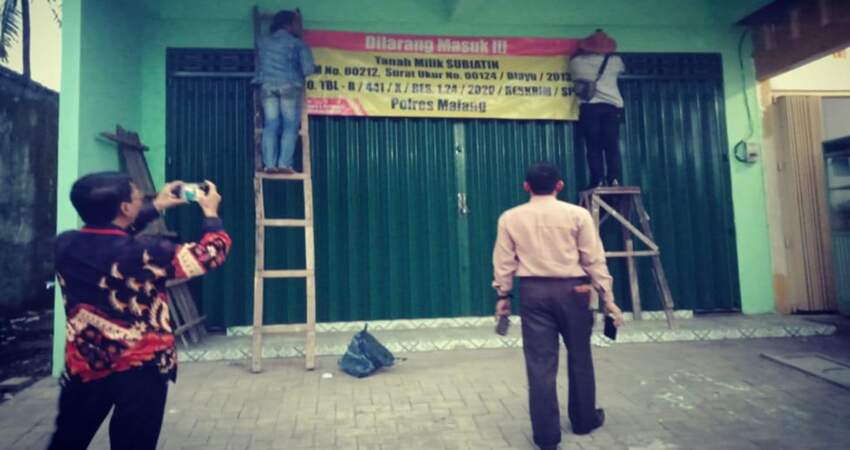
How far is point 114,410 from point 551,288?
2.36 m

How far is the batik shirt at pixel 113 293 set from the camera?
214cm

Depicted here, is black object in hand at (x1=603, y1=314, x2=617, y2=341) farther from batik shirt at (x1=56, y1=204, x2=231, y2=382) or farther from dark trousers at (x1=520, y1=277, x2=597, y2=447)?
batik shirt at (x1=56, y1=204, x2=231, y2=382)

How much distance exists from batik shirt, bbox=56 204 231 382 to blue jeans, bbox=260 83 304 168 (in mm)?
3083

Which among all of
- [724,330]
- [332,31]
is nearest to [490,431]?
[724,330]

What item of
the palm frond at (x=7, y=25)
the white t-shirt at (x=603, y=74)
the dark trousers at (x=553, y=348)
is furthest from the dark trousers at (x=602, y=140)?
the palm frond at (x=7, y=25)

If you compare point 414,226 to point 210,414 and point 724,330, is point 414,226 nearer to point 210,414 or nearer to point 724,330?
point 210,414

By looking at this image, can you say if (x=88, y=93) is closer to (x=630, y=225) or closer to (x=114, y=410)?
(x=114, y=410)

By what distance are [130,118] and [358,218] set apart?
110 inches

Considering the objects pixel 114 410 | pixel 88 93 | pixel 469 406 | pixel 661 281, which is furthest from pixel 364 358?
pixel 88 93

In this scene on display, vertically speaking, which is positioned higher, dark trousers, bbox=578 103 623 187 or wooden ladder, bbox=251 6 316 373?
dark trousers, bbox=578 103 623 187

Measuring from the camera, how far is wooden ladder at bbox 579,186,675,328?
5910 millimetres

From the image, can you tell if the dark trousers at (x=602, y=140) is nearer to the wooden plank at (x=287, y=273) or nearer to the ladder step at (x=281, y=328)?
the wooden plank at (x=287, y=273)

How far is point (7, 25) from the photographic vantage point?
1153 centimetres

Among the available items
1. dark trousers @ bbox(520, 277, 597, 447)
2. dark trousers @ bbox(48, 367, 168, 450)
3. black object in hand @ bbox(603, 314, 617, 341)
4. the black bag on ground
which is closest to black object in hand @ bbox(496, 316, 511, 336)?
dark trousers @ bbox(520, 277, 597, 447)
